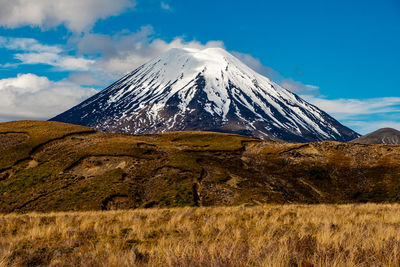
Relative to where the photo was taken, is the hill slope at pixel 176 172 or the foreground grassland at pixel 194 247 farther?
the hill slope at pixel 176 172

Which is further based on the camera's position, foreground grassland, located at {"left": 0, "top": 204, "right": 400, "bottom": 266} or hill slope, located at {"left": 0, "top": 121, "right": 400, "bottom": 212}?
hill slope, located at {"left": 0, "top": 121, "right": 400, "bottom": 212}

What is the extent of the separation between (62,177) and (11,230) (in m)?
30.3

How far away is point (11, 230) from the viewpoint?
39.5 feet

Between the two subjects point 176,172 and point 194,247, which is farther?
point 176,172

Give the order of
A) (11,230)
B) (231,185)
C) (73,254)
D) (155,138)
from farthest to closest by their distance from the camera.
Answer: (155,138) < (231,185) < (11,230) < (73,254)

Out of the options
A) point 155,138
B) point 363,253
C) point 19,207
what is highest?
point 155,138

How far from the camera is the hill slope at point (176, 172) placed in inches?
1400

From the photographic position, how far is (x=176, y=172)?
41781mm

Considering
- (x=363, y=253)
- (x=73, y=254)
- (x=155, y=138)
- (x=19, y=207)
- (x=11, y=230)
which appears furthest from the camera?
(x=155, y=138)

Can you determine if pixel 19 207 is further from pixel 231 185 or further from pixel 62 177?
pixel 231 185

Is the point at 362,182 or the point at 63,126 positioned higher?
the point at 63,126

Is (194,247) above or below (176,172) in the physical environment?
above

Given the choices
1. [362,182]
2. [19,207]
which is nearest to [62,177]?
[19,207]

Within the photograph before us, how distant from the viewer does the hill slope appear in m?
35.6
